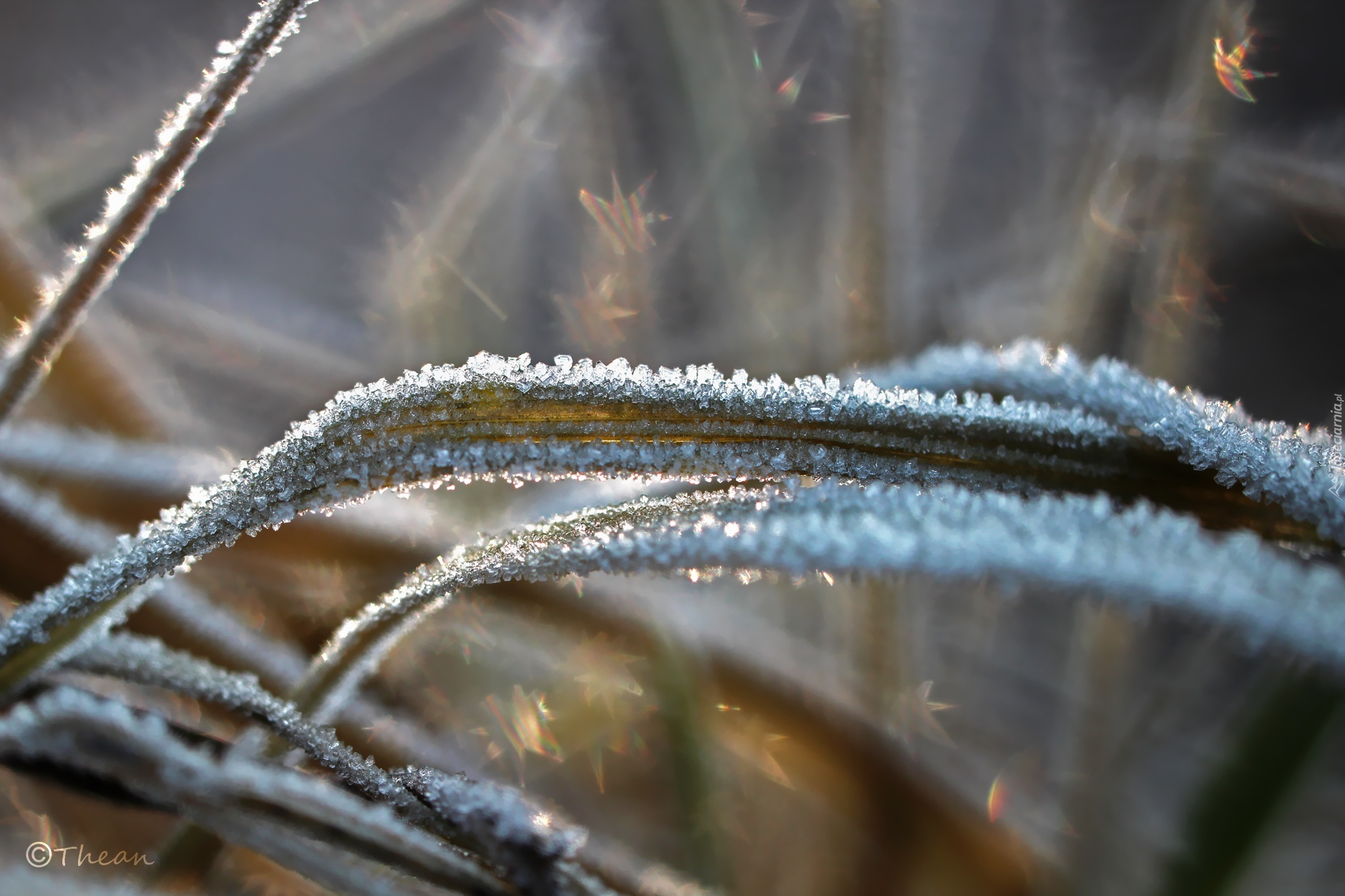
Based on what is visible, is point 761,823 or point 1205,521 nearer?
point 1205,521

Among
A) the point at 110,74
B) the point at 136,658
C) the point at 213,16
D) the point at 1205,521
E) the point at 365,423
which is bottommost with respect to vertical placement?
the point at 136,658

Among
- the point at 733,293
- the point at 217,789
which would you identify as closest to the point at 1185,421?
the point at 217,789

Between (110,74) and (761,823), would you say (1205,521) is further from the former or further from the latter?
(110,74)

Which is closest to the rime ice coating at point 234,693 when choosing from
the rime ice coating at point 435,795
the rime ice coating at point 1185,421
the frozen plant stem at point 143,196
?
the rime ice coating at point 435,795

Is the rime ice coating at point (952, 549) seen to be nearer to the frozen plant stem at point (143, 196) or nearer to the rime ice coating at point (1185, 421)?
the rime ice coating at point (1185, 421)

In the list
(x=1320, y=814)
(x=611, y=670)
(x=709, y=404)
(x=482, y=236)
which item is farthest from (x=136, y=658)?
(x=1320, y=814)

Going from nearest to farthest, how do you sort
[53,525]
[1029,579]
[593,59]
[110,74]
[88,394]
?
1. [1029,579]
2. [53,525]
3. [88,394]
4. [593,59]
5. [110,74]

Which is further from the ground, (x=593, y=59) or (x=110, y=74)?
(x=593, y=59)
